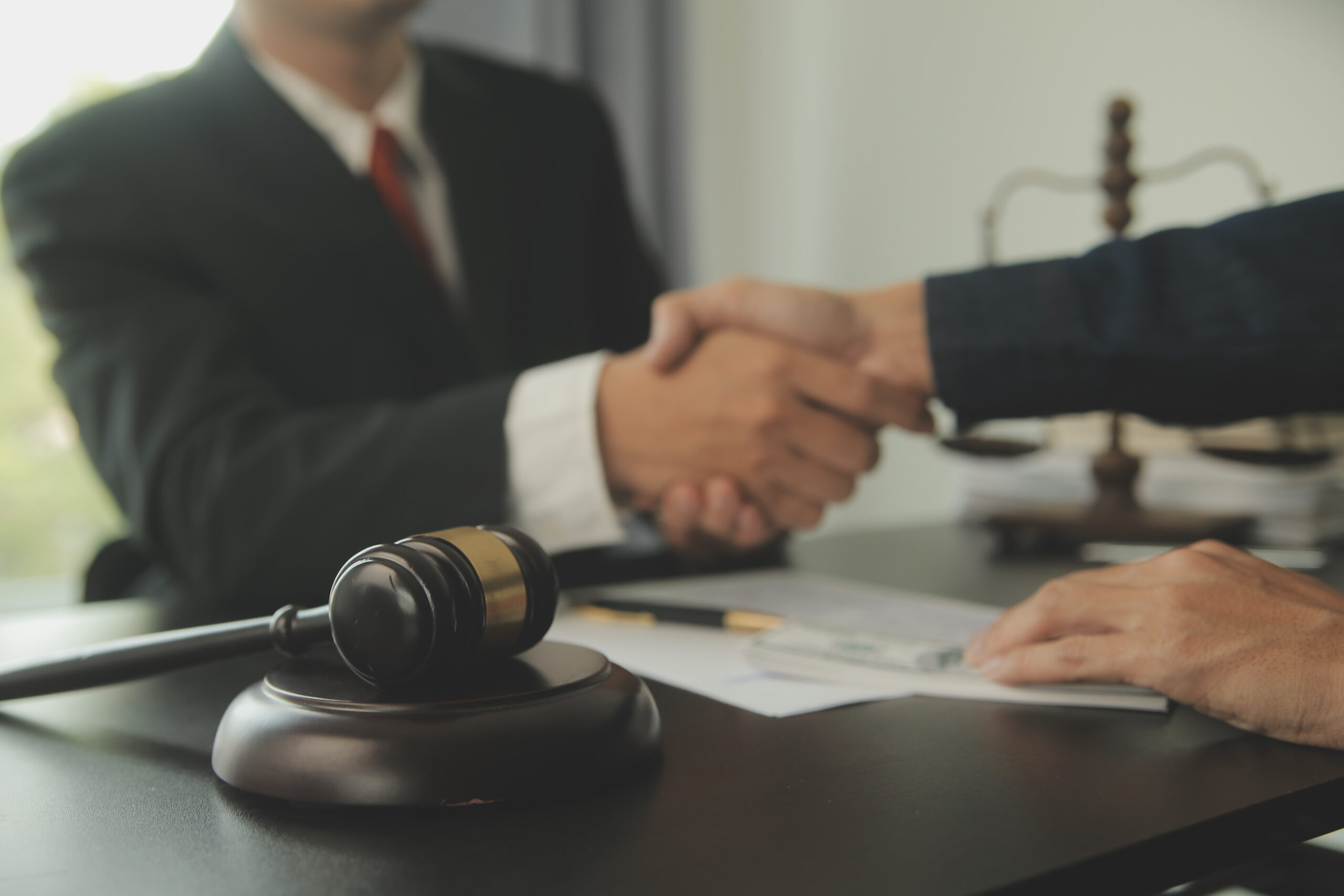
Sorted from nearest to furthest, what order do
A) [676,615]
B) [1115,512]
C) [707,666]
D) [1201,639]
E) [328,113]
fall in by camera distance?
1. [1201,639]
2. [707,666]
3. [676,615]
4. [1115,512]
5. [328,113]

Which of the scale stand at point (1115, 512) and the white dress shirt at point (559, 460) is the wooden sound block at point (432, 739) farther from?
the scale stand at point (1115, 512)

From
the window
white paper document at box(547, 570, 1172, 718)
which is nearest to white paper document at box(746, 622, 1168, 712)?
white paper document at box(547, 570, 1172, 718)

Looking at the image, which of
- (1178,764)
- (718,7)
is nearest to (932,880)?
(1178,764)

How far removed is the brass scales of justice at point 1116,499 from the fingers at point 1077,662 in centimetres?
64

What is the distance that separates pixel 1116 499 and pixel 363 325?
3.21 ft

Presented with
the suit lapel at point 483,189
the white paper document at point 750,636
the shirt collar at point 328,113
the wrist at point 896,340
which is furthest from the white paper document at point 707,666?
the shirt collar at point 328,113

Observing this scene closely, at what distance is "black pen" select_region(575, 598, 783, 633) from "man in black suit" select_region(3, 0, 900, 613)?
8.1 inches

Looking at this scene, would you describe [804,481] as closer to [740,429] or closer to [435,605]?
[740,429]

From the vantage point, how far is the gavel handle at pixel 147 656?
0.50m

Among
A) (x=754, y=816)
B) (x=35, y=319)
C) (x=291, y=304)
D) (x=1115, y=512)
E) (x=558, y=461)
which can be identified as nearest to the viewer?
(x=754, y=816)

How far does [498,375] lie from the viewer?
59.2 inches

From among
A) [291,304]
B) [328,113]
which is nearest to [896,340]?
[291,304]

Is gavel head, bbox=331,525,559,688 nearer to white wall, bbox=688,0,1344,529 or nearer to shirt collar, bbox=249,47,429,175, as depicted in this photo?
shirt collar, bbox=249,47,429,175

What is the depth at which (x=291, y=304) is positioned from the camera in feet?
4.47
